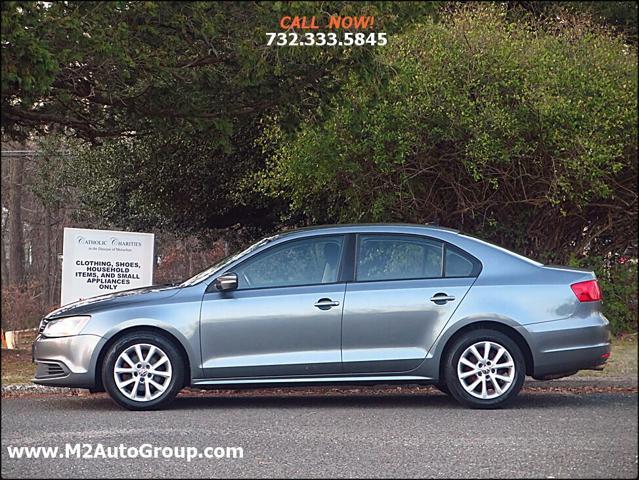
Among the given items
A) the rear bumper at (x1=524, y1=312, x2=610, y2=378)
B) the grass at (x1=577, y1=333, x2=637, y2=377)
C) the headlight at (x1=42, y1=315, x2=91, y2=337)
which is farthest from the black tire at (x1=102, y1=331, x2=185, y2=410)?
the grass at (x1=577, y1=333, x2=637, y2=377)

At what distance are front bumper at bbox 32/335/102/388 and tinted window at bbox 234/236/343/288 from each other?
1461mm

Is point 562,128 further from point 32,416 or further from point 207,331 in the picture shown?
point 32,416

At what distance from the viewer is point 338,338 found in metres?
8.91

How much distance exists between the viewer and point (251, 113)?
1312 centimetres

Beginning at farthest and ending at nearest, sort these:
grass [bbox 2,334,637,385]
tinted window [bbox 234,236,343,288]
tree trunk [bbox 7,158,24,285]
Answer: tree trunk [bbox 7,158,24,285]
grass [bbox 2,334,637,385]
tinted window [bbox 234,236,343,288]

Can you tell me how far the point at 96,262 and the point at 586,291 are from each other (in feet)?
18.6

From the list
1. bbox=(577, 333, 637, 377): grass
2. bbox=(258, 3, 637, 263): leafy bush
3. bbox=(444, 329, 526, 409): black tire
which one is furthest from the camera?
bbox=(258, 3, 637, 263): leafy bush

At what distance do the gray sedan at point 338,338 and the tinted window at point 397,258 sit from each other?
0.11 metres

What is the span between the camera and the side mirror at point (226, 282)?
898cm

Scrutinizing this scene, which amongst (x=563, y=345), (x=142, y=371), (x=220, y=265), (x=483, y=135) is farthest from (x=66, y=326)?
(x=483, y=135)

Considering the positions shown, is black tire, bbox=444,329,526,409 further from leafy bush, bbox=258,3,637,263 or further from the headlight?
leafy bush, bbox=258,3,637,263

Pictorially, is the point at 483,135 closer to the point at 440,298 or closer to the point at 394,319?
the point at 440,298

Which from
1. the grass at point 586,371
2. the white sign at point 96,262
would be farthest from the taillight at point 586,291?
the white sign at point 96,262

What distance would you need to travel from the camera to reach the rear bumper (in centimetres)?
891
